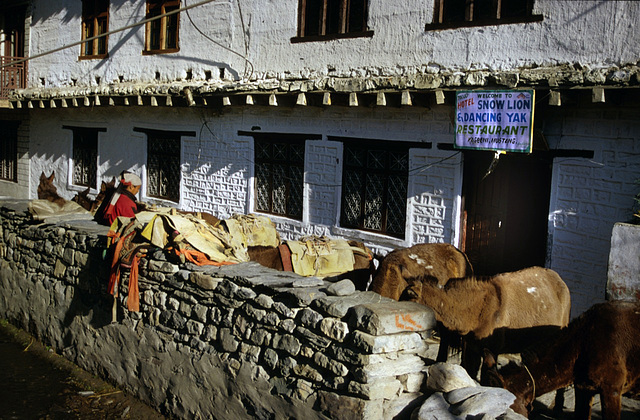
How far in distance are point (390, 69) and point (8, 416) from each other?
666 cm

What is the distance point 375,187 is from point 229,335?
4256 mm

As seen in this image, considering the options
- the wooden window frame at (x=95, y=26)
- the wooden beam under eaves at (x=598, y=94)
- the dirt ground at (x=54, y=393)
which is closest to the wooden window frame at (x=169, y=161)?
the wooden window frame at (x=95, y=26)

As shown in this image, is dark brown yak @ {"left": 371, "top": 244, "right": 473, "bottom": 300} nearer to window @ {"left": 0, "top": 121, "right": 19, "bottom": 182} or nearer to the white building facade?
the white building facade

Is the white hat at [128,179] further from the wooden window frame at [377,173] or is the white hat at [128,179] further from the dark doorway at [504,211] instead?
the dark doorway at [504,211]

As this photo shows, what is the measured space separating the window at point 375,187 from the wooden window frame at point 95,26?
24.9 feet

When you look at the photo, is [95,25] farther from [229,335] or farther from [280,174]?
[229,335]

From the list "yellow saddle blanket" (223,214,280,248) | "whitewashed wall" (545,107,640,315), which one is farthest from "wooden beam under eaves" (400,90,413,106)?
"yellow saddle blanket" (223,214,280,248)

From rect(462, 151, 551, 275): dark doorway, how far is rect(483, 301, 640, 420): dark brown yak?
2914mm

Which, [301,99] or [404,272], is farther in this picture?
[301,99]

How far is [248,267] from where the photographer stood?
6488 millimetres

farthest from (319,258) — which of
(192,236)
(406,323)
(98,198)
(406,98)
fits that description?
(98,198)

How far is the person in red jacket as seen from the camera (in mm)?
9148

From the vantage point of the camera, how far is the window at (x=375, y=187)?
9328mm

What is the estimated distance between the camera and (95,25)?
14750 mm
